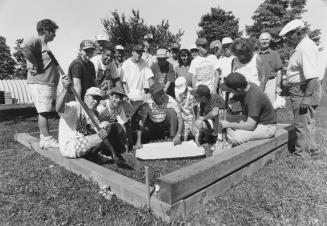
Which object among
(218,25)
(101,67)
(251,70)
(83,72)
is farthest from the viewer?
(218,25)

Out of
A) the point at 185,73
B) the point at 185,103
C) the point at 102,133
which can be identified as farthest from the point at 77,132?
the point at 185,73

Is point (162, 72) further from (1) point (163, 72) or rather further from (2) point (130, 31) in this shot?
(2) point (130, 31)

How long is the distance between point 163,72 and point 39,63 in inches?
98.9

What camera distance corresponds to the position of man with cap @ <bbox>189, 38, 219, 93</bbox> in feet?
19.3

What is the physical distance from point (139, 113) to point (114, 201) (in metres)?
2.34

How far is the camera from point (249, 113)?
385 centimetres

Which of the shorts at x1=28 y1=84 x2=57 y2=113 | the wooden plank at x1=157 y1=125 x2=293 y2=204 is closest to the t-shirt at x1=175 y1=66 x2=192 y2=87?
the wooden plank at x1=157 y1=125 x2=293 y2=204

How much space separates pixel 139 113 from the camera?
17.0 ft

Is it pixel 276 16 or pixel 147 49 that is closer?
pixel 147 49

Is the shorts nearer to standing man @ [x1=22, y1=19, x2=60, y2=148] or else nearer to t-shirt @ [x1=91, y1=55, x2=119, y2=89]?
standing man @ [x1=22, y1=19, x2=60, y2=148]

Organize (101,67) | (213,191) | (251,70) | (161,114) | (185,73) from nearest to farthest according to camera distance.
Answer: (213,191), (251,70), (161,114), (101,67), (185,73)

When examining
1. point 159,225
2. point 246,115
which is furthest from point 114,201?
point 246,115

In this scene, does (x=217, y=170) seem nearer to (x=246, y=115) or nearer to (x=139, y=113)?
(x=246, y=115)

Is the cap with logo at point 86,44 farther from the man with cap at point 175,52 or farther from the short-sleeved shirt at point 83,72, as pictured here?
the man with cap at point 175,52
